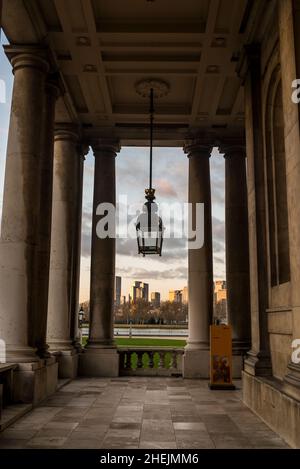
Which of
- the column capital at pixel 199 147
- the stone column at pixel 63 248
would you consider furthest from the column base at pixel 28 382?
the column capital at pixel 199 147

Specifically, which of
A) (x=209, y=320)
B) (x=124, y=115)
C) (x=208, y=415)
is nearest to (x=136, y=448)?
(x=208, y=415)

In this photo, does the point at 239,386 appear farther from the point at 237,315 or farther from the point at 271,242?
the point at 271,242

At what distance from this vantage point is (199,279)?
177 ft

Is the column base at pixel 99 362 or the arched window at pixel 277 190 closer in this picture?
the arched window at pixel 277 190

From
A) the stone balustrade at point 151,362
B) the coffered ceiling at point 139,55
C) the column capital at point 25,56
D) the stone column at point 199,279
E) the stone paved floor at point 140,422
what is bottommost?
the stone paved floor at point 140,422

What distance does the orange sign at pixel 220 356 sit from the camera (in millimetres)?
43250

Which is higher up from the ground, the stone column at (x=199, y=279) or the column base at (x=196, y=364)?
the stone column at (x=199, y=279)

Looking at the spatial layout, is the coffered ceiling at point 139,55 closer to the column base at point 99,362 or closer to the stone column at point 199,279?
the stone column at point 199,279

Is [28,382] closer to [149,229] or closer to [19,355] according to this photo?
[19,355]

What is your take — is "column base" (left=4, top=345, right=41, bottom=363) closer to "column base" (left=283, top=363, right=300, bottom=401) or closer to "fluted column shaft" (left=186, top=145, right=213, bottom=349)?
"column base" (left=283, top=363, right=300, bottom=401)

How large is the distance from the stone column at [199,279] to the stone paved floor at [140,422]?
27.9ft

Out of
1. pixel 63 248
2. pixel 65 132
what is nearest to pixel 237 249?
pixel 63 248

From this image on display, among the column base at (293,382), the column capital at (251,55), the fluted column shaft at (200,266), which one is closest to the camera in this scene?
the column base at (293,382)

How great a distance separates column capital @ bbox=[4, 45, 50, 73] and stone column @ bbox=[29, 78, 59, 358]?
416 cm
